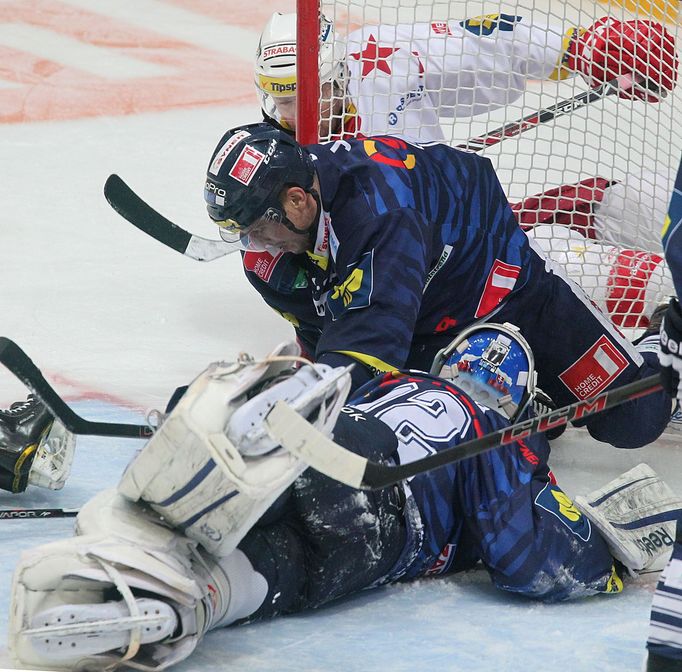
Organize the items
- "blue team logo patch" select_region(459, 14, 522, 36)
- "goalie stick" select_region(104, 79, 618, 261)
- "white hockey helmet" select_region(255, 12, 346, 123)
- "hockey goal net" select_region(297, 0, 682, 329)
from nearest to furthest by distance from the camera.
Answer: "goalie stick" select_region(104, 79, 618, 261) < "hockey goal net" select_region(297, 0, 682, 329) < "blue team logo patch" select_region(459, 14, 522, 36) < "white hockey helmet" select_region(255, 12, 346, 123)

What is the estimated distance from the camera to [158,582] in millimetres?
1953

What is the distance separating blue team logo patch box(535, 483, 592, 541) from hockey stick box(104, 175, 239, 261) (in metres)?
1.37

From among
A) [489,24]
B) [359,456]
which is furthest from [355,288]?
[489,24]

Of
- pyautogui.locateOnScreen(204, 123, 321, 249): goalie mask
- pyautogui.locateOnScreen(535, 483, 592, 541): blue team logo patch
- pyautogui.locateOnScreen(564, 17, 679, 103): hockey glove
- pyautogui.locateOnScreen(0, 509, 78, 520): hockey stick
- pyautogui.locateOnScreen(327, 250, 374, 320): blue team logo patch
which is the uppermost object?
pyautogui.locateOnScreen(564, 17, 679, 103): hockey glove

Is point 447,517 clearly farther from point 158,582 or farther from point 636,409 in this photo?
point 636,409

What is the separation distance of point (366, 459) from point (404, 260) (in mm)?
911

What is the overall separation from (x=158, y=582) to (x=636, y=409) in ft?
4.80

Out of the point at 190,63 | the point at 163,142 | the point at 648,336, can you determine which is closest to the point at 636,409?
the point at 648,336

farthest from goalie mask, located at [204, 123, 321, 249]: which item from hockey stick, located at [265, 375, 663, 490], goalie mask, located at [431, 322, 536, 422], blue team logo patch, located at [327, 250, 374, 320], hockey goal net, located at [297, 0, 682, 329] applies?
hockey stick, located at [265, 375, 663, 490]

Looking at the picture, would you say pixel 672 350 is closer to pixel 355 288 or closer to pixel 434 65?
pixel 355 288

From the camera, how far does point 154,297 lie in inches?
163

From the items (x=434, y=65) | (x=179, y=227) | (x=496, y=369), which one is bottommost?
(x=496, y=369)

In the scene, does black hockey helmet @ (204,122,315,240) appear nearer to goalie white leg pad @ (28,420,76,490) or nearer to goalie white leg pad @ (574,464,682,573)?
goalie white leg pad @ (28,420,76,490)

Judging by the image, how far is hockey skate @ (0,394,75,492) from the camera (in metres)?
2.65
